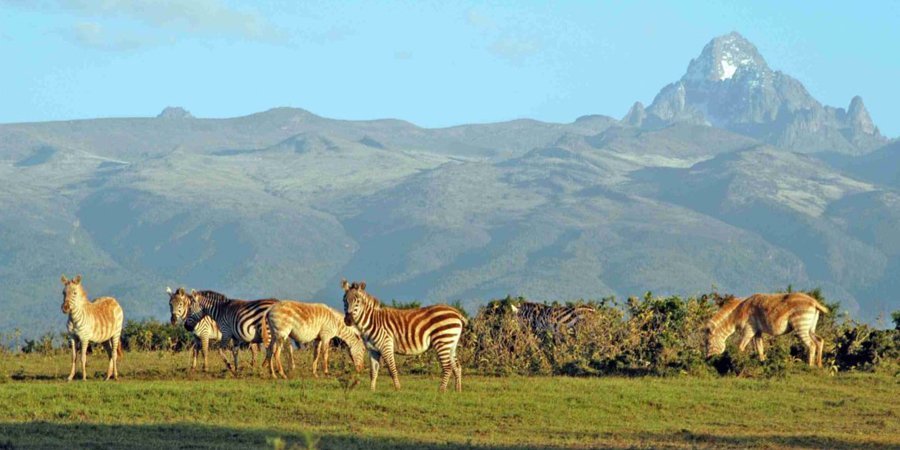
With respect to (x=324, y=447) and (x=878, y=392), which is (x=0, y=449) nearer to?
(x=324, y=447)

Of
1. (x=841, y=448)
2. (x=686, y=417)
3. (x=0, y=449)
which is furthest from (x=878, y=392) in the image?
(x=0, y=449)

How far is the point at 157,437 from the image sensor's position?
75.6 feet

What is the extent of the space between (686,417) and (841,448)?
4.16 m

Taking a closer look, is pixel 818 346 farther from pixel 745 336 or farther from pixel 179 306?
pixel 179 306

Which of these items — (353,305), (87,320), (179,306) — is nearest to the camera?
(353,305)

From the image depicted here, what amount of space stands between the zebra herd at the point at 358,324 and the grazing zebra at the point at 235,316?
0.8 inches

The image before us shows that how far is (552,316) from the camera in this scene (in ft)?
113

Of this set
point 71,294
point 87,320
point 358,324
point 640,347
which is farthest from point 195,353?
point 640,347

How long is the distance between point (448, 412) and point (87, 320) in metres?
7.81

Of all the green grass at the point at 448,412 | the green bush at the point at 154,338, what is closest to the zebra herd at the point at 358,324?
the green grass at the point at 448,412

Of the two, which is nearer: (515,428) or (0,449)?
(0,449)

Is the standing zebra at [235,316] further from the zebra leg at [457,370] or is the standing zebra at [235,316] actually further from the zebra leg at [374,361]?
the zebra leg at [457,370]

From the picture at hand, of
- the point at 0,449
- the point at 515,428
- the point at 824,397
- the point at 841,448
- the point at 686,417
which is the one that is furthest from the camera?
the point at 824,397

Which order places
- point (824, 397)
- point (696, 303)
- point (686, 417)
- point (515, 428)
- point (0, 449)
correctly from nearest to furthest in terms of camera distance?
point (0, 449) < point (515, 428) < point (686, 417) < point (824, 397) < point (696, 303)
